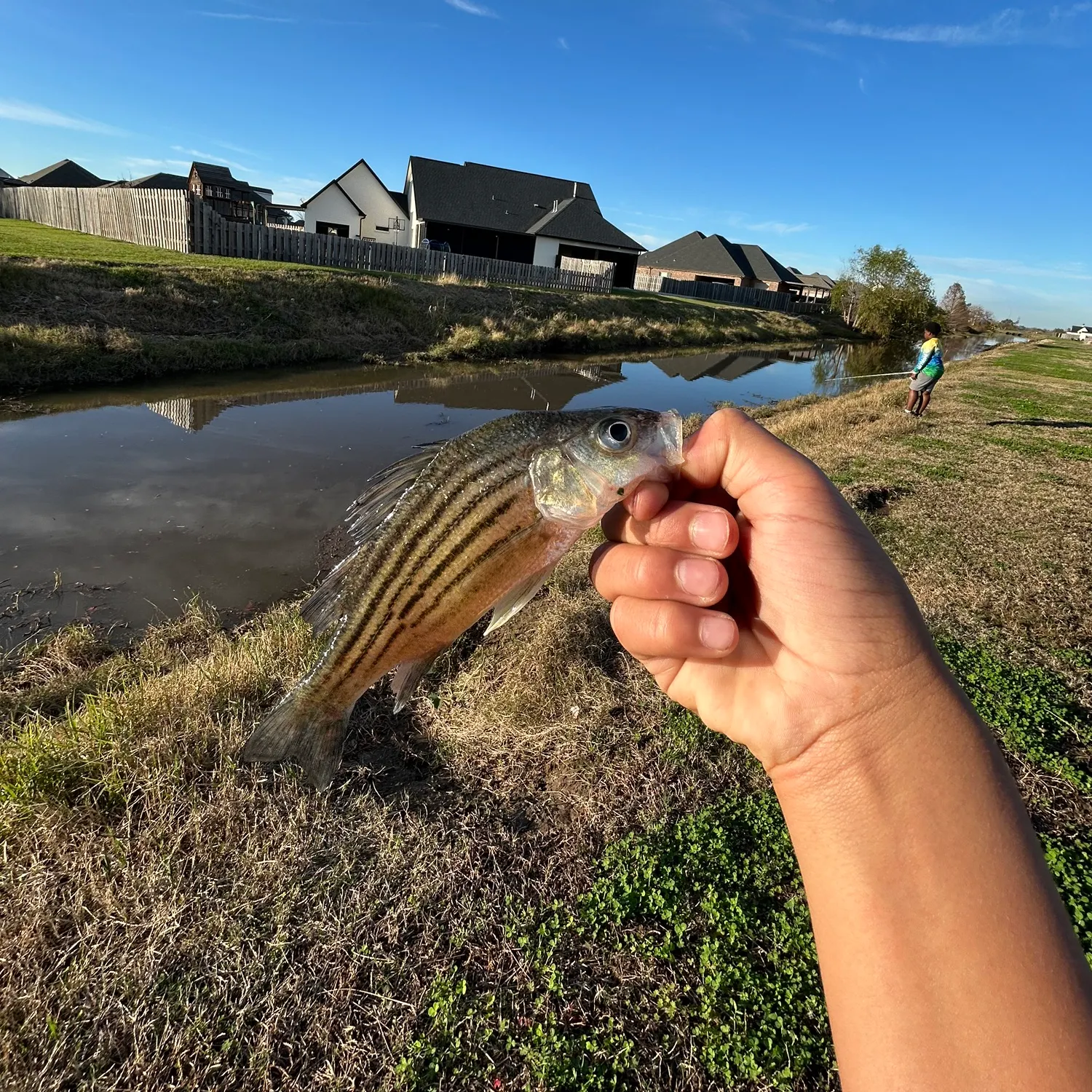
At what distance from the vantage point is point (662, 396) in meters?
24.0

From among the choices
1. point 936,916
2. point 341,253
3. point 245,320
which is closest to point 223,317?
point 245,320

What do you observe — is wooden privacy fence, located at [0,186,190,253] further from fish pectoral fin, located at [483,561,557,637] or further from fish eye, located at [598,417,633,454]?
fish eye, located at [598,417,633,454]

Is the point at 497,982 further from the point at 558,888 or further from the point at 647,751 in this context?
the point at 647,751

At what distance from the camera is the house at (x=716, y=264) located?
269 ft

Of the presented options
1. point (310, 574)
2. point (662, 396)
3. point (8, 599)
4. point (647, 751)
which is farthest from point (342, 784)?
point (662, 396)

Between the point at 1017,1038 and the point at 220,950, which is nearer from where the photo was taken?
the point at 1017,1038

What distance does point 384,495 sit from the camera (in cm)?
279

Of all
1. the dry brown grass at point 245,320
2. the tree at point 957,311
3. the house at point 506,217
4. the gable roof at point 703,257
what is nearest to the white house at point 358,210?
the house at point 506,217

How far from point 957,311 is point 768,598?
122 meters

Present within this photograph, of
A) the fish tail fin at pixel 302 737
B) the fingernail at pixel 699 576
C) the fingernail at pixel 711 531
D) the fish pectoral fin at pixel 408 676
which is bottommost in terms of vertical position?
the fish tail fin at pixel 302 737

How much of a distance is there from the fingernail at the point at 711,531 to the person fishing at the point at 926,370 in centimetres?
1753

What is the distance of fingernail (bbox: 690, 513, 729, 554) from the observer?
237cm

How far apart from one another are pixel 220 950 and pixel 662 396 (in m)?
22.8

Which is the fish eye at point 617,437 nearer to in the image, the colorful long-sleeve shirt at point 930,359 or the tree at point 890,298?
the colorful long-sleeve shirt at point 930,359
